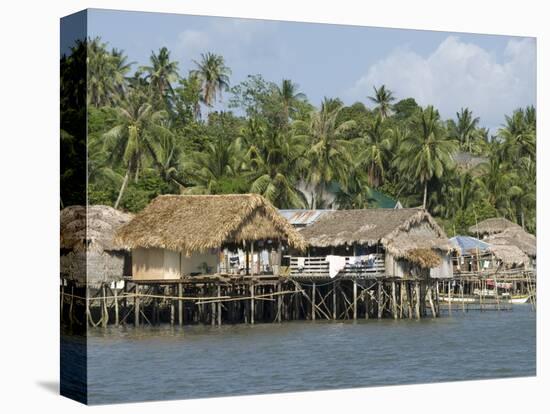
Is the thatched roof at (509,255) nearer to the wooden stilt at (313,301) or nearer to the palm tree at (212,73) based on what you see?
the wooden stilt at (313,301)

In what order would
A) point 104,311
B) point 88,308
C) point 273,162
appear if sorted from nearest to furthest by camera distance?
point 88,308 → point 104,311 → point 273,162

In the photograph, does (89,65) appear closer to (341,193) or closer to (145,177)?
(145,177)

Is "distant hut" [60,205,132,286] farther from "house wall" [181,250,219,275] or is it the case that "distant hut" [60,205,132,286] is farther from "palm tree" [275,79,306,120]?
"palm tree" [275,79,306,120]

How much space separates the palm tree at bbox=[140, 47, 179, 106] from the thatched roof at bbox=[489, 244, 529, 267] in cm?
585

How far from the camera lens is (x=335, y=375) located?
18.4m

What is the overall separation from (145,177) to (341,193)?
3664 mm

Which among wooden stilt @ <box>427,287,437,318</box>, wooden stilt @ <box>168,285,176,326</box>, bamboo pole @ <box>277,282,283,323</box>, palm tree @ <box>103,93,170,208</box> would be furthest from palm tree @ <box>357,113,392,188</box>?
palm tree @ <box>103,93,170,208</box>

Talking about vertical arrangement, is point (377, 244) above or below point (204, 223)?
below

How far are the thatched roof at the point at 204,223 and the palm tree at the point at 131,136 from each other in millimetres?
634

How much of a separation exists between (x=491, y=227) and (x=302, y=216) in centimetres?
291

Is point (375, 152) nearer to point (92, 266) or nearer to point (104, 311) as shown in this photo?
point (104, 311)

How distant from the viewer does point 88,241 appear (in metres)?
16.8

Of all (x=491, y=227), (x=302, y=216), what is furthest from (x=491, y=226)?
(x=302, y=216)

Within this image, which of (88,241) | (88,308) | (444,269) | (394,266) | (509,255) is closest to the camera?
(88,241)
